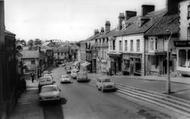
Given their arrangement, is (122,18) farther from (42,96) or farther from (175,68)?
(42,96)

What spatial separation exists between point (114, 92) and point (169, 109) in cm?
1035

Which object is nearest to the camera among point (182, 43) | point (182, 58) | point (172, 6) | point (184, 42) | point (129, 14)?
point (184, 42)

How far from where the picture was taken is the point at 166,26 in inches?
1495

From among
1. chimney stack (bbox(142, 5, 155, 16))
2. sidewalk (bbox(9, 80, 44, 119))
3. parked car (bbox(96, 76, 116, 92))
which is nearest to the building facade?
parked car (bbox(96, 76, 116, 92))

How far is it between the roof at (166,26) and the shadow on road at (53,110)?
60.1 feet

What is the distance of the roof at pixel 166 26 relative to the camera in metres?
36.2

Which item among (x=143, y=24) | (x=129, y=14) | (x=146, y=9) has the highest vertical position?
(x=129, y=14)

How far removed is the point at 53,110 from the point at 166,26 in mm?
22785

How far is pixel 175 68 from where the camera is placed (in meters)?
35.1

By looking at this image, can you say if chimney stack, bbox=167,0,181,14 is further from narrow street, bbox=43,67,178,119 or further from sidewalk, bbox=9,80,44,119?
sidewalk, bbox=9,80,44,119

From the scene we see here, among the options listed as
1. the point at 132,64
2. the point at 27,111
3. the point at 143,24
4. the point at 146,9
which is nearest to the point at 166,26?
the point at 143,24

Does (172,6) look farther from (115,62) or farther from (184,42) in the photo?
(115,62)

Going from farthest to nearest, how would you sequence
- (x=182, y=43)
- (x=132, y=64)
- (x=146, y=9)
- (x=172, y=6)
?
(x=146, y=9) → (x=132, y=64) → (x=172, y=6) → (x=182, y=43)

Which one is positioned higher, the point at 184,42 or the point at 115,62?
the point at 184,42
